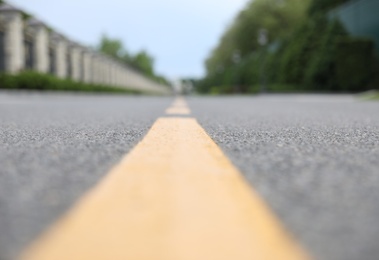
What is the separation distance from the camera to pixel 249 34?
57.9m

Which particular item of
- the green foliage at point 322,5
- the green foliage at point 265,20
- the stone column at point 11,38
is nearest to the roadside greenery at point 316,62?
the green foliage at point 322,5

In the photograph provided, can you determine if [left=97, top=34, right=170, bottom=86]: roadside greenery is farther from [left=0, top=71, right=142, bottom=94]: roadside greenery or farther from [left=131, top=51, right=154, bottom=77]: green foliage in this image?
[left=0, top=71, right=142, bottom=94]: roadside greenery

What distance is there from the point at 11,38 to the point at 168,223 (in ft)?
83.2

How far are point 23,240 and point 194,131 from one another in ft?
9.14

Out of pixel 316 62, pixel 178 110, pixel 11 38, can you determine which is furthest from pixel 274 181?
pixel 316 62

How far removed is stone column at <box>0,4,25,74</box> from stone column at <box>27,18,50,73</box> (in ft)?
11.6

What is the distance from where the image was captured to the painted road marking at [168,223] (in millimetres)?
1045

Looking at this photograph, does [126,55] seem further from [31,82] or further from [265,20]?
[31,82]

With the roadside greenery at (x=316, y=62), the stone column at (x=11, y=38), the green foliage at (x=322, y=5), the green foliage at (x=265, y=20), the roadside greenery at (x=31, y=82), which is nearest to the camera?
the roadside greenery at (x=31, y=82)

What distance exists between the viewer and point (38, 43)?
1141 inches

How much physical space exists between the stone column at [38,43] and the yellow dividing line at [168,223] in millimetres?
28410

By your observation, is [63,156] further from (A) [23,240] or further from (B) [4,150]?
(A) [23,240]

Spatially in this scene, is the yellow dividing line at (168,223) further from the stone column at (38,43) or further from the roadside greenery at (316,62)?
the stone column at (38,43)

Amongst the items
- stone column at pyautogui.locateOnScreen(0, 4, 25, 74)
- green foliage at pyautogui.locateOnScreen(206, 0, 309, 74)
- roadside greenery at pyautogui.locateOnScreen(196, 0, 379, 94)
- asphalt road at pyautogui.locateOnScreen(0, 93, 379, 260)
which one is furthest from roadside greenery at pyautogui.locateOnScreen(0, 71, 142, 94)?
green foliage at pyautogui.locateOnScreen(206, 0, 309, 74)
